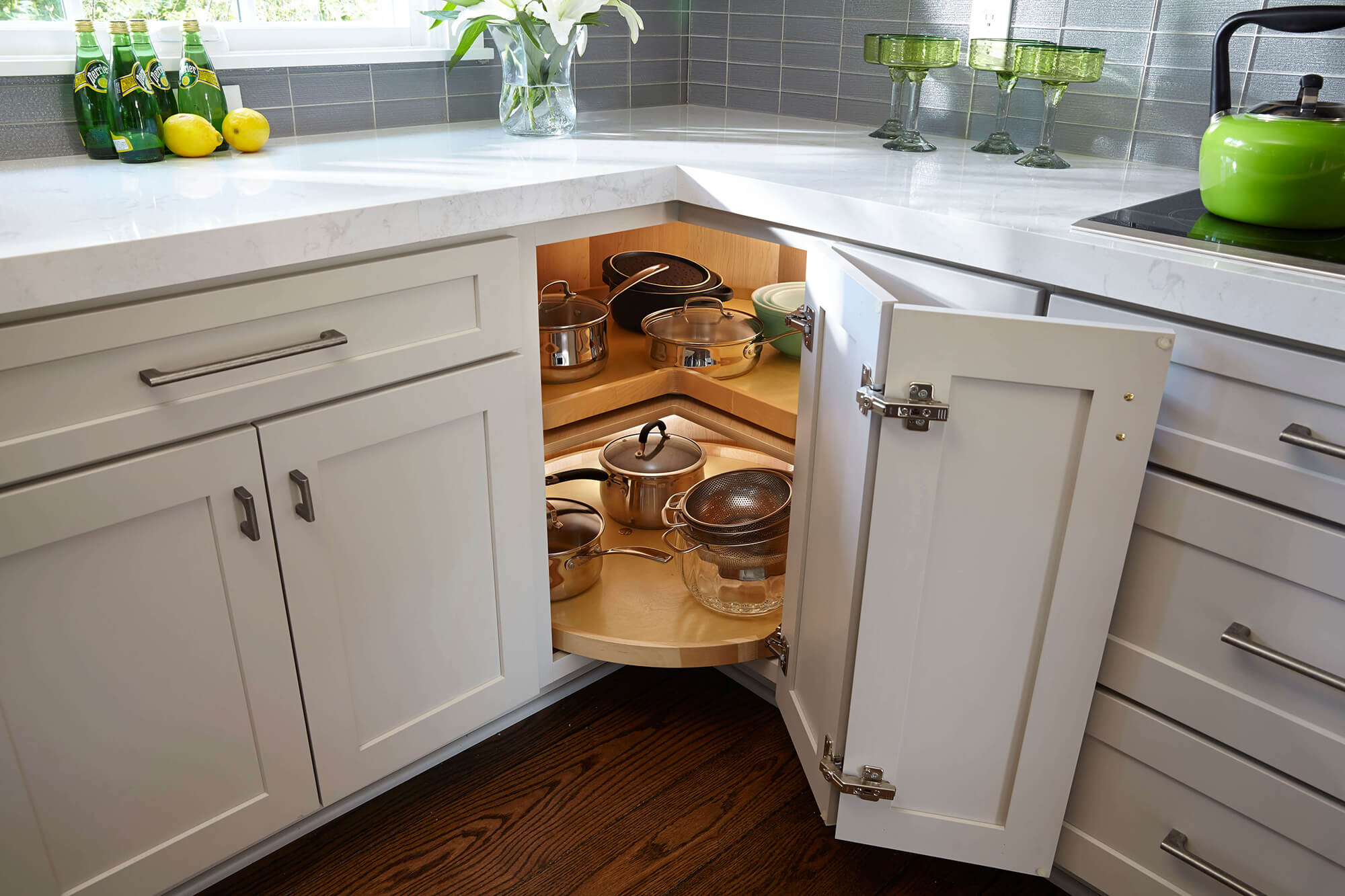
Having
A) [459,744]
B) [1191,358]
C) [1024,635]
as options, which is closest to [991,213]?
[1191,358]

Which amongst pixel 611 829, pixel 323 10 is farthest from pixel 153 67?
pixel 611 829

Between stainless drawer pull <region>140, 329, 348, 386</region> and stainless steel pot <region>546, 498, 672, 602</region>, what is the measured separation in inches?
21.7

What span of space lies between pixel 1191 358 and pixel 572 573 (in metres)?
1.04

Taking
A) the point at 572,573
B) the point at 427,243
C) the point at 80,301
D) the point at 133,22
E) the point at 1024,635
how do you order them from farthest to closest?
the point at 572,573 < the point at 133,22 < the point at 427,243 < the point at 1024,635 < the point at 80,301

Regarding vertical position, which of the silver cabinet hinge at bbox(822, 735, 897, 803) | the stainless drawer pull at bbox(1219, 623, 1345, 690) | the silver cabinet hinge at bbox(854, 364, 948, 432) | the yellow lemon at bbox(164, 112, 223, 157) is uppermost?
the yellow lemon at bbox(164, 112, 223, 157)

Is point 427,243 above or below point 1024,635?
above

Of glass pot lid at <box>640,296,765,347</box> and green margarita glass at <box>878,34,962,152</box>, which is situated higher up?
green margarita glass at <box>878,34,962,152</box>

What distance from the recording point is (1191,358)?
3.41 feet

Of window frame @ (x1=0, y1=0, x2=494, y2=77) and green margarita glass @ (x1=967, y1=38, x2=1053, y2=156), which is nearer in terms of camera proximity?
window frame @ (x1=0, y1=0, x2=494, y2=77)

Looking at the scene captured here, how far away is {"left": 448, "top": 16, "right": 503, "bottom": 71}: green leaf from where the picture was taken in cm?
168

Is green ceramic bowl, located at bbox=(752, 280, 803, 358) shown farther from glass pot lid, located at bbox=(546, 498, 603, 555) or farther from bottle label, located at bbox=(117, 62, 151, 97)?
bottle label, located at bbox=(117, 62, 151, 97)

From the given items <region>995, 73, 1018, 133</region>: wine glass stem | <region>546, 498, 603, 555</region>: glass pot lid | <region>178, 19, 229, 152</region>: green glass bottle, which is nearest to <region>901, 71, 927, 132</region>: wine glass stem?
<region>995, 73, 1018, 133</region>: wine glass stem

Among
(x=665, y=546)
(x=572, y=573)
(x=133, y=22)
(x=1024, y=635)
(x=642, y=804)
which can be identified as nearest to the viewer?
(x=1024, y=635)

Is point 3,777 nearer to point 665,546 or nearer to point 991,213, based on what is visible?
point 665,546
